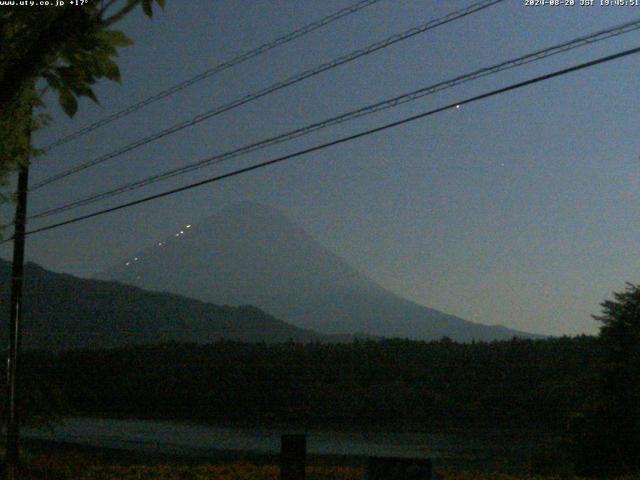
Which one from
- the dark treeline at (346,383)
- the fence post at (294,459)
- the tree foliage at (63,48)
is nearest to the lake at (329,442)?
the dark treeline at (346,383)

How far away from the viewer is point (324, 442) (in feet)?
76.3

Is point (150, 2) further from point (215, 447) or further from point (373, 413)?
point (373, 413)

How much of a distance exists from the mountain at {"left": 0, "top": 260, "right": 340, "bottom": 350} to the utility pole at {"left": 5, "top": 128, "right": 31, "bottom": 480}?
57842 millimetres

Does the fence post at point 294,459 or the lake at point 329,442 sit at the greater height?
the fence post at point 294,459

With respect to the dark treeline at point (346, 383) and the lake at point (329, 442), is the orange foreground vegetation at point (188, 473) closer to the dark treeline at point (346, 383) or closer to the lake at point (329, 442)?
the lake at point (329, 442)

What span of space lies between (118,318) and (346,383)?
50.1m

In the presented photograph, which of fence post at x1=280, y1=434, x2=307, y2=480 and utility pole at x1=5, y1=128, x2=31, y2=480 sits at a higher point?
utility pole at x1=5, y1=128, x2=31, y2=480

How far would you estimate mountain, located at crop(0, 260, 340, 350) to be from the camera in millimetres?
76125

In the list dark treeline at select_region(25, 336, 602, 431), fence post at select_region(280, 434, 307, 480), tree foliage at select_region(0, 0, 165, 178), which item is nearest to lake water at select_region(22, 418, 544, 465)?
dark treeline at select_region(25, 336, 602, 431)

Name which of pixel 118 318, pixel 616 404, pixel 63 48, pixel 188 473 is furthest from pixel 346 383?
pixel 118 318

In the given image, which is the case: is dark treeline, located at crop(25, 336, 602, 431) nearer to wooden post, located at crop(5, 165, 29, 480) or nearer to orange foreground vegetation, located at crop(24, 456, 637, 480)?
orange foreground vegetation, located at crop(24, 456, 637, 480)

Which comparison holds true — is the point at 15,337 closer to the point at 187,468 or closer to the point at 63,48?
the point at 187,468

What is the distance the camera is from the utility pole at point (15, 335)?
1539 centimetres

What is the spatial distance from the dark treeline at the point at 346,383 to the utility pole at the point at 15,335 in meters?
14.8
